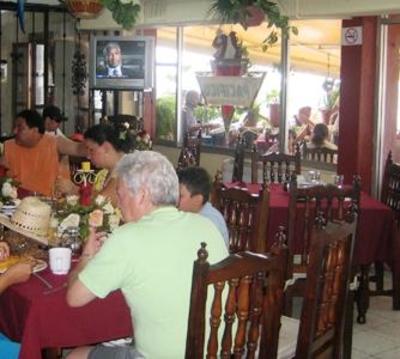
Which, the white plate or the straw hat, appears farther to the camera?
the straw hat

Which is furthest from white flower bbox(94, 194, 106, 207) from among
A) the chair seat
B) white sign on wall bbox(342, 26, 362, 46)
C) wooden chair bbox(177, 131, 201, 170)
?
white sign on wall bbox(342, 26, 362, 46)

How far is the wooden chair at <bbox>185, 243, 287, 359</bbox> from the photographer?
1.93 meters

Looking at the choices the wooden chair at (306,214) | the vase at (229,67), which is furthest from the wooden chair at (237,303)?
the vase at (229,67)

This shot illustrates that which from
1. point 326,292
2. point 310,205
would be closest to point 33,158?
point 310,205

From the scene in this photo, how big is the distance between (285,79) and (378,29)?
120 cm

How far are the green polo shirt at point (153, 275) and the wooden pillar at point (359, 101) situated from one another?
165 inches

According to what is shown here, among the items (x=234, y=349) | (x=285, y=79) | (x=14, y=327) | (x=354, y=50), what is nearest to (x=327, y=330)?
(x=234, y=349)

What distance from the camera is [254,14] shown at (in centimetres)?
618

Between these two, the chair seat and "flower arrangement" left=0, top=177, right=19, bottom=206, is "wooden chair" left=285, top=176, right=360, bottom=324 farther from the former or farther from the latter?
"flower arrangement" left=0, top=177, right=19, bottom=206

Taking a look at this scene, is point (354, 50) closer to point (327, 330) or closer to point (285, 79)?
point (285, 79)

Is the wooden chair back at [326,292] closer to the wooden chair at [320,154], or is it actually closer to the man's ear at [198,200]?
the man's ear at [198,200]

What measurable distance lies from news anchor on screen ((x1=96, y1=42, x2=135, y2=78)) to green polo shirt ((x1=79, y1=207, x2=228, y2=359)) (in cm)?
577

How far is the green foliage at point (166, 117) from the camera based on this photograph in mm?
8609

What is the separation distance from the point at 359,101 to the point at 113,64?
2.92 m
